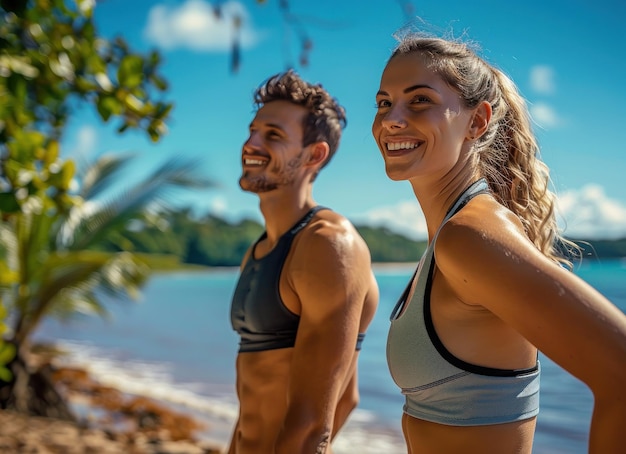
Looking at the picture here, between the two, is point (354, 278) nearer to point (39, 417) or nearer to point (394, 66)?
point (394, 66)

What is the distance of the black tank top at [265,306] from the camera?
224 centimetres

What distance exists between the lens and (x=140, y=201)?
8.09 metres

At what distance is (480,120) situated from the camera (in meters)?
1.53

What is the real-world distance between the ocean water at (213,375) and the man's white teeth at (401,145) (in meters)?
1.57

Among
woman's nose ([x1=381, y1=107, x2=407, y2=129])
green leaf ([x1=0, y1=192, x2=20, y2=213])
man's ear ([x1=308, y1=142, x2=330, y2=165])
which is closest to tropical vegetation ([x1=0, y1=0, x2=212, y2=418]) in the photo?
green leaf ([x1=0, y1=192, x2=20, y2=213])

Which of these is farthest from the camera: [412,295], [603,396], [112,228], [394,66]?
[112,228]

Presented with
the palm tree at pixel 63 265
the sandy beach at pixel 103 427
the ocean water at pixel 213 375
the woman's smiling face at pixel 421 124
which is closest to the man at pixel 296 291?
the woman's smiling face at pixel 421 124

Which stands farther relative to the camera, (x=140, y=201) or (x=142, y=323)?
(x=142, y=323)

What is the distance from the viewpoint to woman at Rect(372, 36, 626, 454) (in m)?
1.09

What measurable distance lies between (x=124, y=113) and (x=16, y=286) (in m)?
4.77

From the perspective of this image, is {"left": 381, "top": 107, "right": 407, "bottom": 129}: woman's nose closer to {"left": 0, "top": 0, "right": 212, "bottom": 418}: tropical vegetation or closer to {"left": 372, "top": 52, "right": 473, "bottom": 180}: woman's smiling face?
{"left": 372, "top": 52, "right": 473, "bottom": 180}: woman's smiling face

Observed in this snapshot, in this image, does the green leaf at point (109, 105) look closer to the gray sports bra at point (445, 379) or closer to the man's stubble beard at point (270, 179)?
the man's stubble beard at point (270, 179)

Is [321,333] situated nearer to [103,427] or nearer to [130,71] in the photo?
[130,71]

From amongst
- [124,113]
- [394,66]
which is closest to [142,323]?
[124,113]
